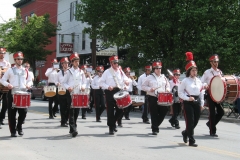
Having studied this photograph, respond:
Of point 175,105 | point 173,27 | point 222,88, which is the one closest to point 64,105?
point 175,105

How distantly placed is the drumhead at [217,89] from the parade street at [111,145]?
111 centimetres

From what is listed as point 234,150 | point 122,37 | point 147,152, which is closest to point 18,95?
point 147,152

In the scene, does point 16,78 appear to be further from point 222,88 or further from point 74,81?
point 222,88

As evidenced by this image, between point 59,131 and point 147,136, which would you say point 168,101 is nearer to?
point 147,136

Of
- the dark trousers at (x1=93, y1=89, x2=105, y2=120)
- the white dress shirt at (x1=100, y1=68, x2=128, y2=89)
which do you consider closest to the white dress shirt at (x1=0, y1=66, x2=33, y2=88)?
the white dress shirt at (x1=100, y1=68, x2=128, y2=89)

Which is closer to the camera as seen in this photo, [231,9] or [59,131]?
[59,131]

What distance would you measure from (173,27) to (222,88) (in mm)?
10486

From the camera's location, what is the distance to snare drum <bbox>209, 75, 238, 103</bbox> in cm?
1071

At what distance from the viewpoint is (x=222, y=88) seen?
10.6 m

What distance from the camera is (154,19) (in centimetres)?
Result: 2092

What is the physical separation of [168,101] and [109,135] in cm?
180

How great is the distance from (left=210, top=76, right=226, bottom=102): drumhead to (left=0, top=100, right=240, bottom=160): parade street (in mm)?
1111

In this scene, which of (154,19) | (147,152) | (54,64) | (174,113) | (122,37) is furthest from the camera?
(122,37)

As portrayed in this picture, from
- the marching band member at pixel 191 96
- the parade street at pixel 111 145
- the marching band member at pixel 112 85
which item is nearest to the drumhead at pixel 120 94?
the marching band member at pixel 112 85
